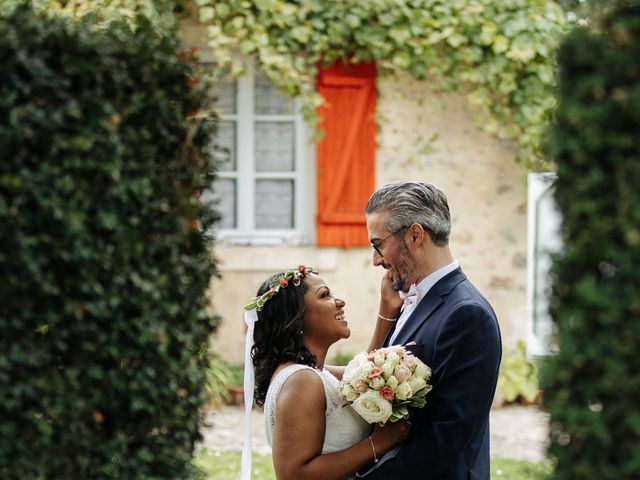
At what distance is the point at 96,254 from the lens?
8.55ft

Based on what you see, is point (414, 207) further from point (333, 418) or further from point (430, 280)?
point (333, 418)

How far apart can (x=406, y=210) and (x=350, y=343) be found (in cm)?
537

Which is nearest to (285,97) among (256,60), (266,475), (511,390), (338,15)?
(256,60)

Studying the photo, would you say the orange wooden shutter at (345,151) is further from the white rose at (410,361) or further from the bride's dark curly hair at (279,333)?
the white rose at (410,361)

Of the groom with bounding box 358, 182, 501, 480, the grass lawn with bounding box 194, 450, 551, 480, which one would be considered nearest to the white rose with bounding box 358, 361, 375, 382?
the groom with bounding box 358, 182, 501, 480

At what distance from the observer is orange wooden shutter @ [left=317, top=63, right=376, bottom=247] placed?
8.80 m

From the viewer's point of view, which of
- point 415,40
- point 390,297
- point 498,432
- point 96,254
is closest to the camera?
Answer: point 96,254

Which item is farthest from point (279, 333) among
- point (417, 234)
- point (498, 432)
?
point (498, 432)

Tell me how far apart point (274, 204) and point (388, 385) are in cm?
601

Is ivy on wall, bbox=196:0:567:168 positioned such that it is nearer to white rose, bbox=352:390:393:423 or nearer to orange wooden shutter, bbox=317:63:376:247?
orange wooden shutter, bbox=317:63:376:247

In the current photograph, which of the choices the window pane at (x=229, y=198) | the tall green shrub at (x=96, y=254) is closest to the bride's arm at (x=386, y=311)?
the tall green shrub at (x=96, y=254)

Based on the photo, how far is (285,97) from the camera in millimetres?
9094

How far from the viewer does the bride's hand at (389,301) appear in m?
3.86

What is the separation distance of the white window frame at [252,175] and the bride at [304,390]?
17.5 feet
